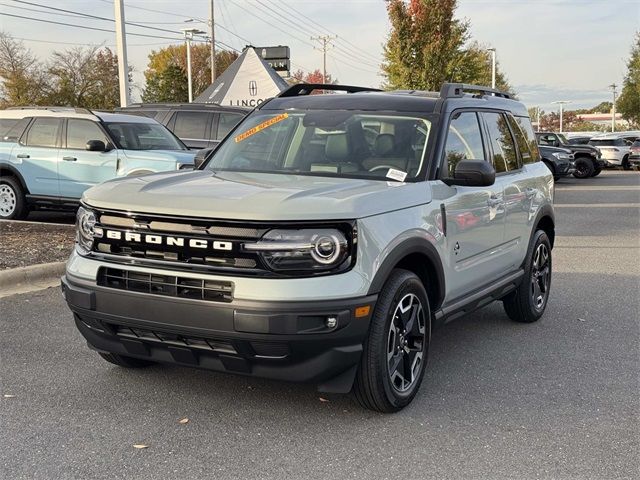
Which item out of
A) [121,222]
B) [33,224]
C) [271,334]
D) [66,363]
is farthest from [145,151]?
[271,334]

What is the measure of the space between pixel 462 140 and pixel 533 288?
6.22ft

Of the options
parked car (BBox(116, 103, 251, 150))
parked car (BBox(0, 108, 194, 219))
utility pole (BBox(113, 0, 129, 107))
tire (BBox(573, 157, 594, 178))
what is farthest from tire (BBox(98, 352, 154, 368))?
tire (BBox(573, 157, 594, 178))

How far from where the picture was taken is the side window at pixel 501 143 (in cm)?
566

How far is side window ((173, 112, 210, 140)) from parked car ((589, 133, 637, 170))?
2392cm

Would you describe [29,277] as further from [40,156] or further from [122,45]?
[122,45]

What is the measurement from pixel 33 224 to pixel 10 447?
7604 millimetres

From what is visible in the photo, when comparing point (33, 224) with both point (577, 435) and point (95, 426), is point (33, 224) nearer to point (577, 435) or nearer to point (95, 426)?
point (95, 426)

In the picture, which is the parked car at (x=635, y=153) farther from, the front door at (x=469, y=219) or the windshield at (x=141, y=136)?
the front door at (x=469, y=219)

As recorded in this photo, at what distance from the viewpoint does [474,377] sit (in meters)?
4.77

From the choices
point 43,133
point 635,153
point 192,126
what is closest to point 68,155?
point 43,133

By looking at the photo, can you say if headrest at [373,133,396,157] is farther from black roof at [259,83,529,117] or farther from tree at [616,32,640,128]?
tree at [616,32,640,128]

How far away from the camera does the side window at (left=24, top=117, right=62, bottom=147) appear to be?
1141 cm

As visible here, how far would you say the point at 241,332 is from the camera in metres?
3.50

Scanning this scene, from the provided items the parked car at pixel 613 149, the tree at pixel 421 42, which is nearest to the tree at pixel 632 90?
the parked car at pixel 613 149
